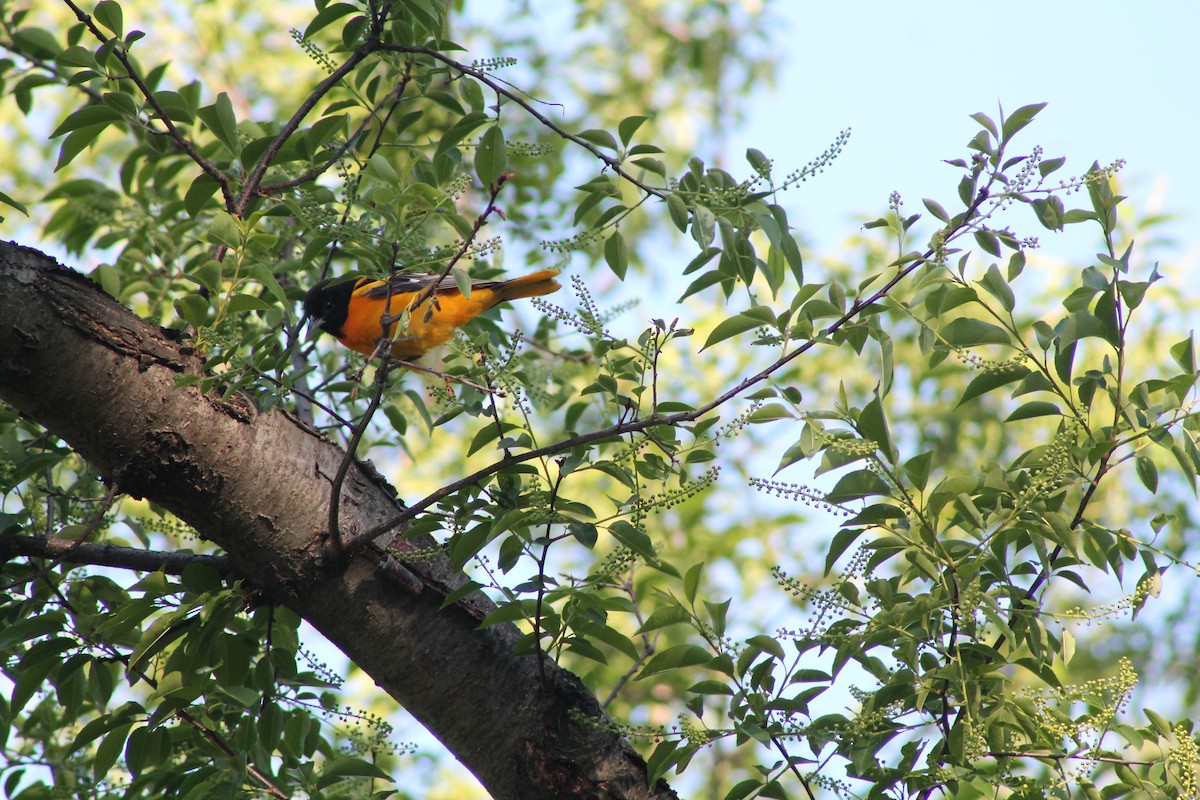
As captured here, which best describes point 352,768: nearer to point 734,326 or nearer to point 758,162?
point 734,326

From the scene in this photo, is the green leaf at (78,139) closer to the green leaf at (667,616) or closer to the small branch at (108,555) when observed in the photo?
the small branch at (108,555)

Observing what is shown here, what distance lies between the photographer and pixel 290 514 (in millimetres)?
2209

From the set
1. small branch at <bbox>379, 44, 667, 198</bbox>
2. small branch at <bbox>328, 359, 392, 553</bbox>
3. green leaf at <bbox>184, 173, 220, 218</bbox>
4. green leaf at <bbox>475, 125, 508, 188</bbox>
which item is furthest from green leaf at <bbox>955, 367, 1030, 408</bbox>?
green leaf at <bbox>184, 173, 220, 218</bbox>

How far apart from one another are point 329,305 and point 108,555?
1560 millimetres

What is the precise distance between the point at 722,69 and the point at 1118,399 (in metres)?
8.39

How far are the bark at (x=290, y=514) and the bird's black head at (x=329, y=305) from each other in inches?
35.0

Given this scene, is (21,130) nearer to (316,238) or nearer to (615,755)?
(316,238)

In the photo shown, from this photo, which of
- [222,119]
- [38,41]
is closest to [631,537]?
[222,119]

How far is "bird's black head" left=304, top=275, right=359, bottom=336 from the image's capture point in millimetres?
3232

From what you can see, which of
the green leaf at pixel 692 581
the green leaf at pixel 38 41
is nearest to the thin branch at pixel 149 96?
the green leaf at pixel 38 41

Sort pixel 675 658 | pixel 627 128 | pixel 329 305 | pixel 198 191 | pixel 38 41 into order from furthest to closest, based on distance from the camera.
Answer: pixel 329 305
pixel 38 41
pixel 198 191
pixel 627 128
pixel 675 658

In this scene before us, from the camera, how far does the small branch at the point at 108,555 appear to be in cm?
223

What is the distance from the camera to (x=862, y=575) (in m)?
1.90

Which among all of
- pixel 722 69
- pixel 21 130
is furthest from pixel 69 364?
pixel 722 69
